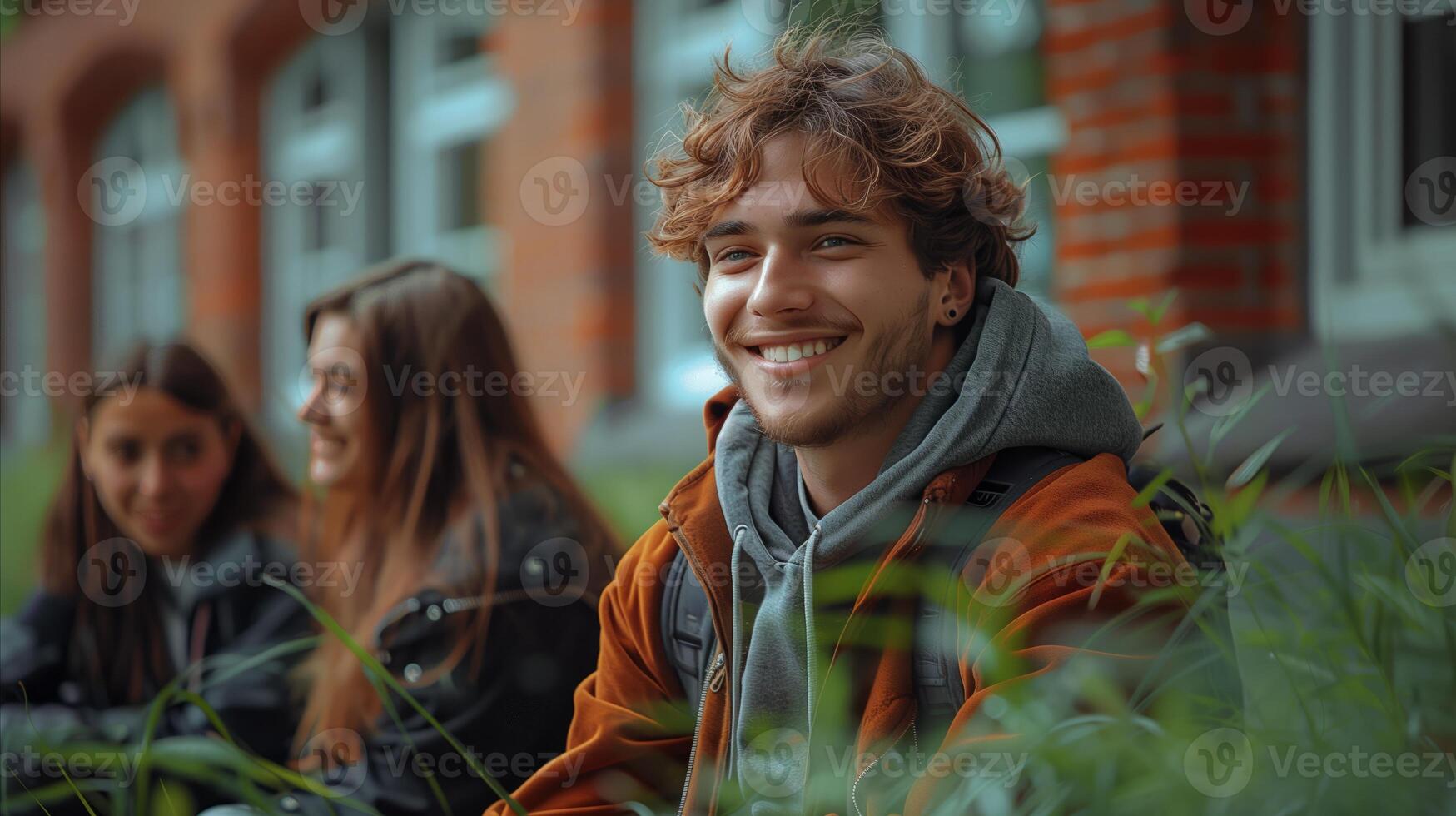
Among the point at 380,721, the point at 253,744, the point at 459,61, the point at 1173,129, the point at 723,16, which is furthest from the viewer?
the point at 459,61

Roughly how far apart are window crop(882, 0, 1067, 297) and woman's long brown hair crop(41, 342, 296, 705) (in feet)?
8.07

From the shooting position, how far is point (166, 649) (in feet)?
11.1

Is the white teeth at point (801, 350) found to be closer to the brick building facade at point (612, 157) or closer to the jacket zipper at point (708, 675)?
the jacket zipper at point (708, 675)

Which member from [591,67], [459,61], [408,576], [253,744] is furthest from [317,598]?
[459,61]

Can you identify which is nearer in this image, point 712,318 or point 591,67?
point 712,318

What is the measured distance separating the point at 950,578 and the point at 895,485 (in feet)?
0.50

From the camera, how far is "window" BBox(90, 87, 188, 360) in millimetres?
11164

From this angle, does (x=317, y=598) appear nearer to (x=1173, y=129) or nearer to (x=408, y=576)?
(x=408, y=576)

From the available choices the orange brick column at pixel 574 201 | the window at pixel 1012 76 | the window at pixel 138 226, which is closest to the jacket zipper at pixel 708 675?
the window at pixel 1012 76

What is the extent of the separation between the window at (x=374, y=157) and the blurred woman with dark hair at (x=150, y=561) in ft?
12.5

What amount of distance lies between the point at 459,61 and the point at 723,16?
2184 millimetres

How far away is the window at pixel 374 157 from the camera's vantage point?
26.1ft

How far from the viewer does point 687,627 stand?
80.0 inches

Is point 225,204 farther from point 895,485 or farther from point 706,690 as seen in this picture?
point 895,485
